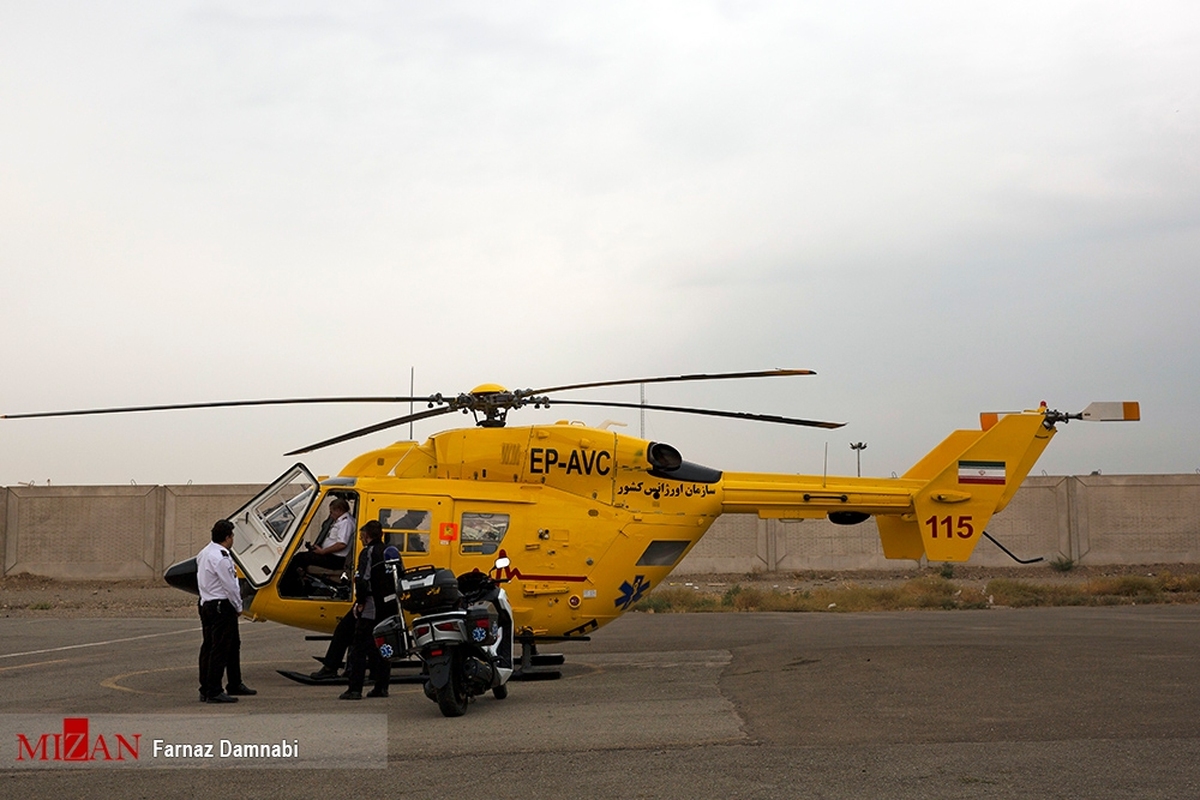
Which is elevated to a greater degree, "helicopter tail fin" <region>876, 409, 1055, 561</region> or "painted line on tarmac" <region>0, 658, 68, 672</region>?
"helicopter tail fin" <region>876, 409, 1055, 561</region>

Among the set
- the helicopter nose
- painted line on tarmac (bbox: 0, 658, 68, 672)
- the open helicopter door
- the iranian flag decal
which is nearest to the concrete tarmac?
painted line on tarmac (bbox: 0, 658, 68, 672)

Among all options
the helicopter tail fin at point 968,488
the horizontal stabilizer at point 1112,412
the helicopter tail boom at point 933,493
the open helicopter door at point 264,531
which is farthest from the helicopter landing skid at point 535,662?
the horizontal stabilizer at point 1112,412

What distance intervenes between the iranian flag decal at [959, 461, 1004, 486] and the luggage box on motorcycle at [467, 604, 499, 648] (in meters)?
7.43

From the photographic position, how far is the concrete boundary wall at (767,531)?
37062mm

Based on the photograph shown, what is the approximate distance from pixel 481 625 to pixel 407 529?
3.24 meters

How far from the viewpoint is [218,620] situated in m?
10.5

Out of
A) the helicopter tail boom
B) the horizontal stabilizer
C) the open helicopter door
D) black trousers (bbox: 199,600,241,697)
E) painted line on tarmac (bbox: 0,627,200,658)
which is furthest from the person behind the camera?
painted line on tarmac (bbox: 0,627,200,658)

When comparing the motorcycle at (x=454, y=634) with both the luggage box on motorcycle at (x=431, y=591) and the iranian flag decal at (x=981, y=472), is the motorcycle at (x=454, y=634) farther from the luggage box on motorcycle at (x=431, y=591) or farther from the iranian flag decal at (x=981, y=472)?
the iranian flag decal at (x=981, y=472)

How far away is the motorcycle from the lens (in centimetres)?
919

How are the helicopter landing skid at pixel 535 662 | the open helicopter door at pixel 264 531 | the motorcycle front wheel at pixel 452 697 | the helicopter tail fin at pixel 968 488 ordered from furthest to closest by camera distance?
1. the helicopter tail fin at pixel 968 488
2. the open helicopter door at pixel 264 531
3. the helicopter landing skid at pixel 535 662
4. the motorcycle front wheel at pixel 452 697

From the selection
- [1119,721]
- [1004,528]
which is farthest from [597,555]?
[1004,528]

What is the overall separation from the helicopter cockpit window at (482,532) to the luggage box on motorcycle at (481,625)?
290cm

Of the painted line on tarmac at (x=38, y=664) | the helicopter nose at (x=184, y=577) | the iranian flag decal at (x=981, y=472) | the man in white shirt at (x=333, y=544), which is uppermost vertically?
the iranian flag decal at (x=981, y=472)
